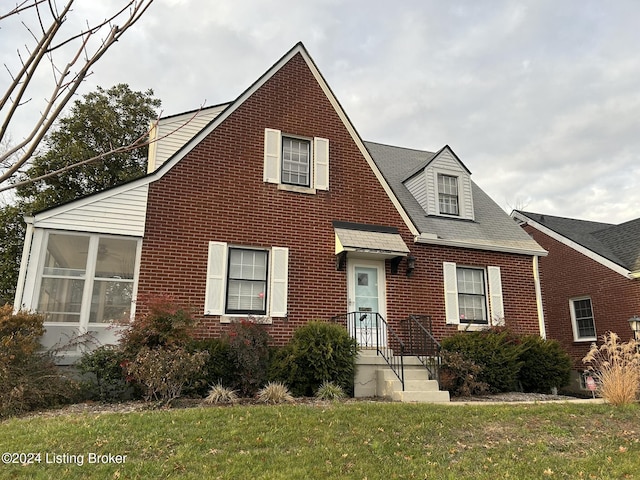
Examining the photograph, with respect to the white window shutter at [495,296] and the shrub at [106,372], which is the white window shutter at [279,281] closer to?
the shrub at [106,372]

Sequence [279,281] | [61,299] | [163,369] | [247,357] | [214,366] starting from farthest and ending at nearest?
1. [279,281]
2. [61,299]
3. [214,366]
4. [247,357]
5. [163,369]

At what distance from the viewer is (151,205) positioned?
33.6ft

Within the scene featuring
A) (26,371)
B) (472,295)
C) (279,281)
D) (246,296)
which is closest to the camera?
(26,371)

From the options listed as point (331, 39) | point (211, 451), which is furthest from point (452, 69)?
point (211, 451)

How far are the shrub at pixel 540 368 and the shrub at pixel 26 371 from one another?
387 inches

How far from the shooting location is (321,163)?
39.1 feet

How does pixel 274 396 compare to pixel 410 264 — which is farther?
pixel 410 264

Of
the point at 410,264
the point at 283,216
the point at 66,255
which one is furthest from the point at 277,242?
the point at 66,255

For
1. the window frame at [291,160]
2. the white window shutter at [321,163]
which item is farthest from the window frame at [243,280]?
the white window shutter at [321,163]

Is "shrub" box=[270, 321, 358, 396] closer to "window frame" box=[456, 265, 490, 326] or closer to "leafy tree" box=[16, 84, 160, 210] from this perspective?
"window frame" box=[456, 265, 490, 326]

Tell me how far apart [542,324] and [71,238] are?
12.3 meters

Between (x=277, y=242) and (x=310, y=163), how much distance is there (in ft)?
7.71

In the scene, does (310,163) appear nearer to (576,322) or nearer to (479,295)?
(479,295)

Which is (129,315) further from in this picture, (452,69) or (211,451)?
(452,69)
